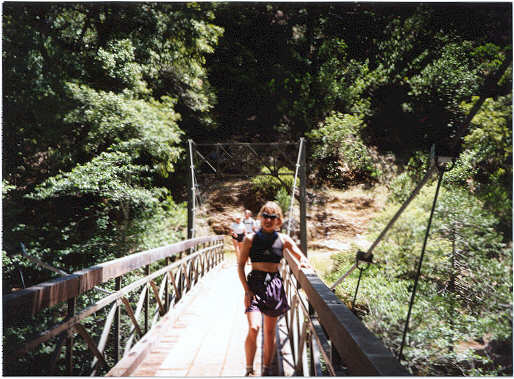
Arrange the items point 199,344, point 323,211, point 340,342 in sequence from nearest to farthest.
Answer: point 340,342
point 199,344
point 323,211

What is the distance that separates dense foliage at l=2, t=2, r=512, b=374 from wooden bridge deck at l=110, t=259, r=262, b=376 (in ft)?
9.99

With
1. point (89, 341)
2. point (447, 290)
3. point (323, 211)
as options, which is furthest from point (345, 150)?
point (89, 341)

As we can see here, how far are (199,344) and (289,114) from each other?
6571mm

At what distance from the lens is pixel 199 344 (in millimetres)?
2244

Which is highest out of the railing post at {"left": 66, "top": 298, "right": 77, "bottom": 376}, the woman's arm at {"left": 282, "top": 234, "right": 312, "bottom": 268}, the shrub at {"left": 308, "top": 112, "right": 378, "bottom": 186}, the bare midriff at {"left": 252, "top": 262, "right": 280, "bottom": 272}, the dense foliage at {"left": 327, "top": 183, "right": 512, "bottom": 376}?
the shrub at {"left": 308, "top": 112, "right": 378, "bottom": 186}

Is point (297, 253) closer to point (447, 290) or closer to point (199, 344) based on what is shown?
point (199, 344)

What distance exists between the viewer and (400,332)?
17.4 feet

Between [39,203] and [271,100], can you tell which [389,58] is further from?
[39,203]

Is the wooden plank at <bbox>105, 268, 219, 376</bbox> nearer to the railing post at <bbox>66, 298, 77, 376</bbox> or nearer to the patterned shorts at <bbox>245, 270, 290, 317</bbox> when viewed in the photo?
the railing post at <bbox>66, 298, 77, 376</bbox>

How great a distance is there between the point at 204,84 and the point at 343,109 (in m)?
5.36

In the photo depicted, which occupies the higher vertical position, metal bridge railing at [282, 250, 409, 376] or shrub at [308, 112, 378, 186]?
shrub at [308, 112, 378, 186]

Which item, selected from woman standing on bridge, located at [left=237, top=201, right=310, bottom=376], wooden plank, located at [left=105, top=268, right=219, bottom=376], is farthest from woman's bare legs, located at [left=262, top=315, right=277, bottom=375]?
wooden plank, located at [left=105, top=268, right=219, bottom=376]

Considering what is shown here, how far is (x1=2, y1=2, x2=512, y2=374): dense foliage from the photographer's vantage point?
3596 millimetres

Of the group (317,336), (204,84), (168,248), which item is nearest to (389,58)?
(168,248)
